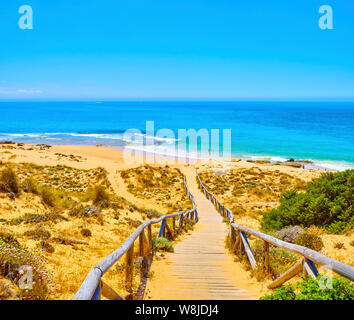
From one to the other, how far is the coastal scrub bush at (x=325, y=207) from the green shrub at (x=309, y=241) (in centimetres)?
213

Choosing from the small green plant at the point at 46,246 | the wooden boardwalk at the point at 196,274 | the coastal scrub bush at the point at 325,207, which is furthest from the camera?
the coastal scrub bush at the point at 325,207

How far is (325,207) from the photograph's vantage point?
1016 centimetres

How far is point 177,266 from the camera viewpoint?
6.27 meters

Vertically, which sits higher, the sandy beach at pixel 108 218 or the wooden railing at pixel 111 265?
the wooden railing at pixel 111 265

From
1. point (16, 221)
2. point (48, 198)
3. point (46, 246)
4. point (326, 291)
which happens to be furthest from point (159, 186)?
point (326, 291)

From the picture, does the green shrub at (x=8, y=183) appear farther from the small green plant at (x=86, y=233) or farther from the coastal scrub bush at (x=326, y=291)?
the coastal scrub bush at (x=326, y=291)

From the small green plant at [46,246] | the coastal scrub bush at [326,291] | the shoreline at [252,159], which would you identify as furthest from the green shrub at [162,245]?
the shoreline at [252,159]

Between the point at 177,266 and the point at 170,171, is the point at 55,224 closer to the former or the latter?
the point at 177,266

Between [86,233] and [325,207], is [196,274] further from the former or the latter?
[325,207]

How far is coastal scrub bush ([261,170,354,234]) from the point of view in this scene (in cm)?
965

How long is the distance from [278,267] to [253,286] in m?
0.73

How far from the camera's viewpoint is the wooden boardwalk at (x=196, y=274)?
467 cm

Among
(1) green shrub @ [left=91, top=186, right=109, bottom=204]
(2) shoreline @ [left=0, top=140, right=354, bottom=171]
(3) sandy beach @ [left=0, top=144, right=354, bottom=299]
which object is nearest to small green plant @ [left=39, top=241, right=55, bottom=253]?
(3) sandy beach @ [left=0, top=144, right=354, bottom=299]

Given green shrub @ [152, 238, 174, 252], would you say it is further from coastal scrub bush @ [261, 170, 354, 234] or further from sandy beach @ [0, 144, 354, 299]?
coastal scrub bush @ [261, 170, 354, 234]
